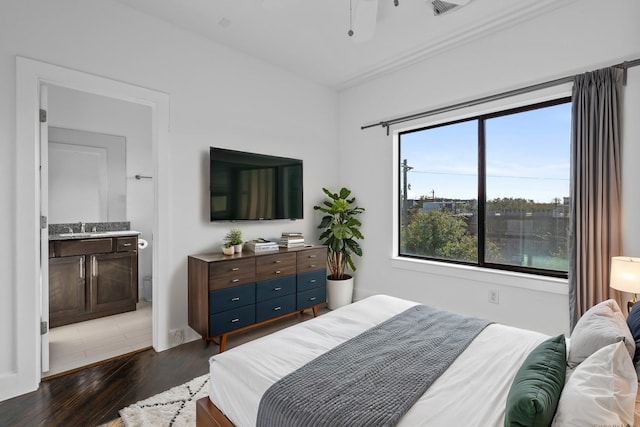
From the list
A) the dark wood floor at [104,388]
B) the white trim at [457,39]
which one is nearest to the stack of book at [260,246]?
the dark wood floor at [104,388]

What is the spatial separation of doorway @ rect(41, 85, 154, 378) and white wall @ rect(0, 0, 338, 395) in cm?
106

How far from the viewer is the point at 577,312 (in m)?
2.47

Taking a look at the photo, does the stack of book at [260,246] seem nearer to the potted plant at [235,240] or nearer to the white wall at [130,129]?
the potted plant at [235,240]

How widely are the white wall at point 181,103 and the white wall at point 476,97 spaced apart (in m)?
0.57

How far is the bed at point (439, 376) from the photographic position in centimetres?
106

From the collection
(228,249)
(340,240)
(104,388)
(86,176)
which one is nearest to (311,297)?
(340,240)

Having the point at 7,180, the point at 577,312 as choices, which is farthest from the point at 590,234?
the point at 7,180

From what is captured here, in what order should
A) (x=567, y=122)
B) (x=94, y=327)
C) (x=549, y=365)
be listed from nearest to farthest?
(x=549, y=365) < (x=567, y=122) < (x=94, y=327)

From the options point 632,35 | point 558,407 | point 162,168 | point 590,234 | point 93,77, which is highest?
point 632,35

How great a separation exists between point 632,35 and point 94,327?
17.6 feet

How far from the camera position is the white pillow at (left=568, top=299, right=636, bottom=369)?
3.95ft

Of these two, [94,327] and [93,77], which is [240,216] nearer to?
[93,77]

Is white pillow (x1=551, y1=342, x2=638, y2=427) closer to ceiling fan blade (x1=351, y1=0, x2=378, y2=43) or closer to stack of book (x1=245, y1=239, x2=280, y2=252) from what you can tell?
ceiling fan blade (x1=351, y1=0, x2=378, y2=43)

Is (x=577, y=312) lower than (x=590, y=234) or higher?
lower
